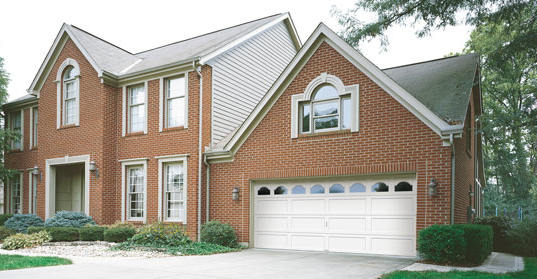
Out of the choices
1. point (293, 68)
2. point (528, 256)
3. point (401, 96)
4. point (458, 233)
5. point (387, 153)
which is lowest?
point (528, 256)

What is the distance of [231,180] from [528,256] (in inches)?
377

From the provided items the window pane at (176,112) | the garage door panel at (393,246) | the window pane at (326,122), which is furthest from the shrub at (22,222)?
the garage door panel at (393,246)

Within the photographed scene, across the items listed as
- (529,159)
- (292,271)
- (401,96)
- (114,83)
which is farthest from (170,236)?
(529,159)

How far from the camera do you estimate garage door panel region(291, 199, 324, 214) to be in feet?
43.4

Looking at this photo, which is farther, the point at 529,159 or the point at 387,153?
the point at 529,159

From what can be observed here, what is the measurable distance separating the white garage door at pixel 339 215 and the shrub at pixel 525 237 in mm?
5025

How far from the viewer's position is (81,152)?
1766cm

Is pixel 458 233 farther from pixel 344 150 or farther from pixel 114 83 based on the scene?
pixel 114 83

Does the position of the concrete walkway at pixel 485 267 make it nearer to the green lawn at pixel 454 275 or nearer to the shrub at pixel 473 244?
the shrub at pixel 473 244

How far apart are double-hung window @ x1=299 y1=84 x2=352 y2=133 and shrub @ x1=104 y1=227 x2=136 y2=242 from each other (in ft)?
22.8

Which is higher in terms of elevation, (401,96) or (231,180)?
(401,96)

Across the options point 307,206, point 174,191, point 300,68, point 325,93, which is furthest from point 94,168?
point 325,93

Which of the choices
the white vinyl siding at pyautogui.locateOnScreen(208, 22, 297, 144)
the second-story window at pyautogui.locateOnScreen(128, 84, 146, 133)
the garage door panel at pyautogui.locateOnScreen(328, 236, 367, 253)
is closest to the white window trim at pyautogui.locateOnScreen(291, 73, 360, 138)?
the garage door panel at pyautogui.locateOnScreen(328, 236, 367, 253)

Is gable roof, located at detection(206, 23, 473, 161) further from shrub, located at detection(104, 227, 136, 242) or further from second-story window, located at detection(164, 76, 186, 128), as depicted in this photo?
shrub, located at detection(104, 227, 136, 242)
